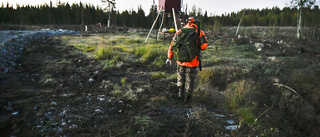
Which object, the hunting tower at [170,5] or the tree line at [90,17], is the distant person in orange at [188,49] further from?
the tree line at [90,17]

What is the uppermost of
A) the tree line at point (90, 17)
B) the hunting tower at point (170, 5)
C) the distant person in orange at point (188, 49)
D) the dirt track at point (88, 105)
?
the tree line at point (90, 17)

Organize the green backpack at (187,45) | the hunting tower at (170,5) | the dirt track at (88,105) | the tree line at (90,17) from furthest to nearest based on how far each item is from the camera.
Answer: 1. the tree line at (90,17)
2. the hunting tower at (170,5)
3. the green backpack at (187,45)
4. the dirt track at (88,105)

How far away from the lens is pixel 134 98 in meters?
4.39

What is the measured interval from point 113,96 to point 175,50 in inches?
75.6

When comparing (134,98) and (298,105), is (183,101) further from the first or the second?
(298,105)

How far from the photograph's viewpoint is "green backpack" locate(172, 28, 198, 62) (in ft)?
13.7

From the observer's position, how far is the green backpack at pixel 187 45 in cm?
417

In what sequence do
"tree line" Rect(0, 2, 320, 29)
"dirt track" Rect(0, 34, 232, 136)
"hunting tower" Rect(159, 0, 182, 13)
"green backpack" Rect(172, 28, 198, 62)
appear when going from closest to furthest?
1. "dirt track" Rect(0, 34, 232, 136)
2. "green backpack" Rect(172, 28, 198, 62)
3. "hunting tower" Rect(159, 0, 182, 13)
4. "tree line" Rect(0, 2, 320, 29)

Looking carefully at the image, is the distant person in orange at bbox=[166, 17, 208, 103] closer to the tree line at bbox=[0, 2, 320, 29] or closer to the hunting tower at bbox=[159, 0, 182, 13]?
the hunting tower at bbox=[159, 0, 182, 13]

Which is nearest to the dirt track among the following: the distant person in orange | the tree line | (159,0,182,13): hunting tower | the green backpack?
the distant person in orange

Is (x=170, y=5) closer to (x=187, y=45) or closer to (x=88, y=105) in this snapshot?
(x=187, y=45)

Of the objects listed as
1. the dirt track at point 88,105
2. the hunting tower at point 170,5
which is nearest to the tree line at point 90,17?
the hunting tower at point 170,5

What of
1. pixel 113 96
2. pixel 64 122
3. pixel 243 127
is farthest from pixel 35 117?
pixel 243 127

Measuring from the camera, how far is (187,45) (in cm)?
417
